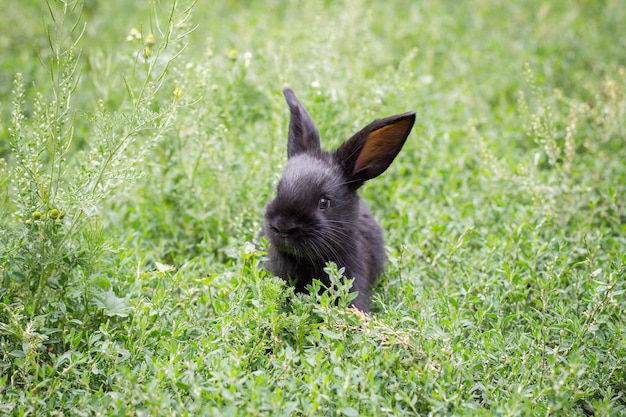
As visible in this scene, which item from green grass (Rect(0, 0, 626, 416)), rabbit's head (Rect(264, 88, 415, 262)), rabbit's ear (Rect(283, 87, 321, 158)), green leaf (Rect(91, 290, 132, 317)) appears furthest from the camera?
rabbit's ear (Rect(283, 87, 321, 158))

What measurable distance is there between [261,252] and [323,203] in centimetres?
48

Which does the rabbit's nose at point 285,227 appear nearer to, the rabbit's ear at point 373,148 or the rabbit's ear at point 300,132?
the rabbit's ear at point 373,148

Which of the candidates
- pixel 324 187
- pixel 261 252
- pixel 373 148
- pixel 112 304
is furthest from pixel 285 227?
pixel 112 304

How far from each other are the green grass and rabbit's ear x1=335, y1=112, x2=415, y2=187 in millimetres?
784

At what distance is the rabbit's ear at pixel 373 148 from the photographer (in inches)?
145

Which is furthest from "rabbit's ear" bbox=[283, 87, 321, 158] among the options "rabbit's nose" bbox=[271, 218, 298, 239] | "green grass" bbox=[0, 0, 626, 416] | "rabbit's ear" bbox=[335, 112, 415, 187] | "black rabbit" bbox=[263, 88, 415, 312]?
"rabbit's nose" bbox=[271, 218, 298, 239]

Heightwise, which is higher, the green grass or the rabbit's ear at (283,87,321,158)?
the rabbit's ear at (283,87,321,158)

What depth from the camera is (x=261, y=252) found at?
3.69 m

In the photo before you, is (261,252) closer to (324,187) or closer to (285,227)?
(285,227)

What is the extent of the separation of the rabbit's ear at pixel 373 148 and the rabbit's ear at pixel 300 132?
26 cm

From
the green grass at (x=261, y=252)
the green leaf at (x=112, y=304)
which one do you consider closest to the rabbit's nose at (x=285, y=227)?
the green grass at (x=261, y=252)

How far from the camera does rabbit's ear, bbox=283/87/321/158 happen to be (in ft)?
13.5

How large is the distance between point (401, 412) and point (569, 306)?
1.40 metres

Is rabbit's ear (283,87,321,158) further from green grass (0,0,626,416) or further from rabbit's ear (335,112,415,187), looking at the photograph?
green grass (0,0,626,416)
